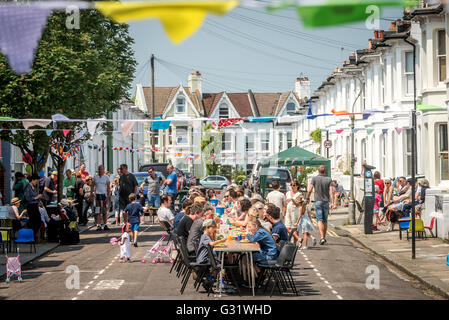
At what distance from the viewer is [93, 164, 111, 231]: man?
26422 mm

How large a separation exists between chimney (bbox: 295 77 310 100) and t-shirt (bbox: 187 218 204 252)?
239ft

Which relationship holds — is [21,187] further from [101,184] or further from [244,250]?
[244,250]

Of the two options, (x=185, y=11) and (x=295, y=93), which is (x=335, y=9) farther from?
(x=295, y=93)

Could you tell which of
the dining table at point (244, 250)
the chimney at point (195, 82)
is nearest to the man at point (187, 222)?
the dining table at point (244, 250)

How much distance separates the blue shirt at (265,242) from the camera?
13.1 m

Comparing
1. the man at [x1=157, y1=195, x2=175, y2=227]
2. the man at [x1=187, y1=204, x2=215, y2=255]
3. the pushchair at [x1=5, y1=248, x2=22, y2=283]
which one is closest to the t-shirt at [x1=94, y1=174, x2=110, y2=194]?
the man at [x1=157, y1=195, x2=175, y2=227]

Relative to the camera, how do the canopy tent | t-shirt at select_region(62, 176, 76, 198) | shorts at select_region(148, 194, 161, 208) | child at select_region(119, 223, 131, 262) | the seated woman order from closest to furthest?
1. the seated woman
2. child at select_region(119, 223, 131, 262)
3. shorts at select_region(148, 194, 161, 208)
4. t-shirt at select_region(62, 176, 76, 198)
5. the canopy tent

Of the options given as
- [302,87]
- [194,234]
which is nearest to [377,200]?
[194,234]

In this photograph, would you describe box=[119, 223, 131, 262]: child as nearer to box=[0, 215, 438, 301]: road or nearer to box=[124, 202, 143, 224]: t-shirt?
box=[0, 215, 438, 301]: road

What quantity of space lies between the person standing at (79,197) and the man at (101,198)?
52cm

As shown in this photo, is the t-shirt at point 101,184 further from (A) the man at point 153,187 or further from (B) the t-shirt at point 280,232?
(B) the t-shirt at point 280,232

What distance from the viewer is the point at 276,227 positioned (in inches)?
568

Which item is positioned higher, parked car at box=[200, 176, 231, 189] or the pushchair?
parked car at box=[200, 176, 231, 189]
